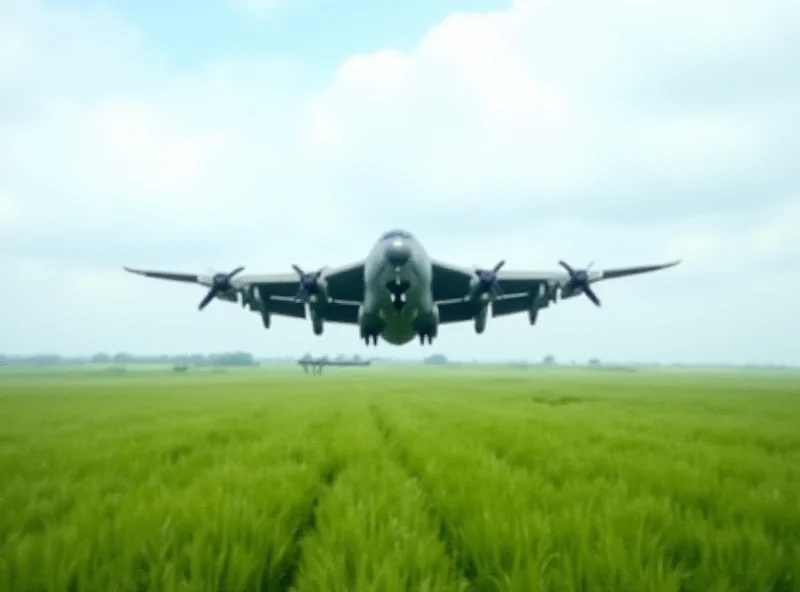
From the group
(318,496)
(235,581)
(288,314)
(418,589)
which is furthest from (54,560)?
(288,314)

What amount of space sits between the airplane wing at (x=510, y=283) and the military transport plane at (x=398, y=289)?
0.05 meters

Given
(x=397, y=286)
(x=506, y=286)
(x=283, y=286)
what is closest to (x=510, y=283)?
(x=506, y=286)

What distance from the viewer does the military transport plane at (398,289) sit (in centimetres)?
1961

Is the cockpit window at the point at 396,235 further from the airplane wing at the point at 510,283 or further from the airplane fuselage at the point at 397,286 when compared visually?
the airplane wing at the point at 510,283

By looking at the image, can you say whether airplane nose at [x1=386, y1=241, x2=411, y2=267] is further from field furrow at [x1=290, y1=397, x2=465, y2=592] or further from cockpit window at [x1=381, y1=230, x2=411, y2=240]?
field furrow at [x1=290, y1=397, x2=465, y2=592]

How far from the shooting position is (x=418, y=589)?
121 inches

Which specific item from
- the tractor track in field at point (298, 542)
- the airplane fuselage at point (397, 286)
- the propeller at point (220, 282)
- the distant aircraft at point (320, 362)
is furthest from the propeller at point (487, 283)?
the distant aircraft at point (320, 362)

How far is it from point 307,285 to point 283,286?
367 cm

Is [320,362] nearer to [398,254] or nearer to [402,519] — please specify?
[398,254]

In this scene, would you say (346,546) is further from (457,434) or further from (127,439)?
(127,439)

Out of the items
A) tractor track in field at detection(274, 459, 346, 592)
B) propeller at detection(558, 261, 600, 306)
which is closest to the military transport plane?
propeller at detection(558, 261, 600, 306)

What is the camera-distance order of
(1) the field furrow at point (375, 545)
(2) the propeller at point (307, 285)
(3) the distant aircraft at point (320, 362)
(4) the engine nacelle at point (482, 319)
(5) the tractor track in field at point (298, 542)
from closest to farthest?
(1) the field furrow at point (375, 545) → (5) the tractor track in field at point (298, 542) → (2) the propeller at point (307, 285) → (4) the engine nacelle at point (482, 319) → (3) the distant aircraft at point (320, 362)

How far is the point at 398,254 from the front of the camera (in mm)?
18484

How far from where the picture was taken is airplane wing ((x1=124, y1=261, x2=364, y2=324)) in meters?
23.3
